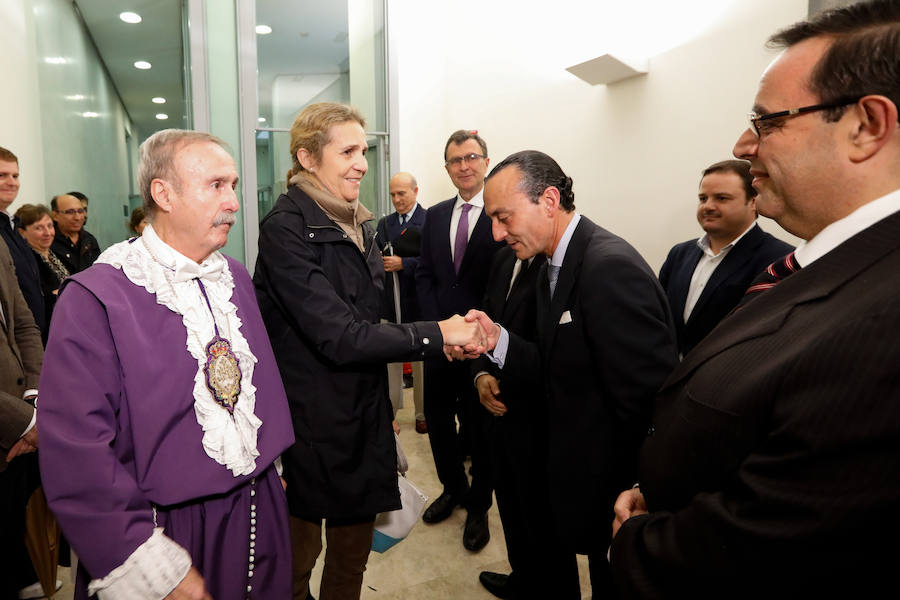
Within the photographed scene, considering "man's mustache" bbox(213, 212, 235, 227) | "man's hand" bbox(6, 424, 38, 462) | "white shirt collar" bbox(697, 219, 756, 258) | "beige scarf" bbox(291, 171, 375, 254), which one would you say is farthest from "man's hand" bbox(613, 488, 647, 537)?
"man's hand" bbox(6, 424, 38, 462)

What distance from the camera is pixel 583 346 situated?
155cm

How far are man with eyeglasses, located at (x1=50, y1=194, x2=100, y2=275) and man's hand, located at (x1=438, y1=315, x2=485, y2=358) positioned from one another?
355 centimetres

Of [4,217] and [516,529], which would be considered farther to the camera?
[4,217]

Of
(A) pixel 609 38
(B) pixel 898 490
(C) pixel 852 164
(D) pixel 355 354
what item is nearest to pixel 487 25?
(A) pixel 609 38

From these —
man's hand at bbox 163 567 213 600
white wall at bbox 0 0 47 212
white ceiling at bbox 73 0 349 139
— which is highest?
white ceiling at bbox 73 0 349 139

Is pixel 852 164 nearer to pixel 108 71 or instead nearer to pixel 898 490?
pixel 898 490

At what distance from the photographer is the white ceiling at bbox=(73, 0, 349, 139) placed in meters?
4.78

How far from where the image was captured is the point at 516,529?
1996mm

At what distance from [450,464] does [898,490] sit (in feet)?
8.12

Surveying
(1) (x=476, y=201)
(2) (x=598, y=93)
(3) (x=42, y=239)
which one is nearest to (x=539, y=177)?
(1) (x=476, y=201)

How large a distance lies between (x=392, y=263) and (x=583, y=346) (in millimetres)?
1995

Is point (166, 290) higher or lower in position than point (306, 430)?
higher

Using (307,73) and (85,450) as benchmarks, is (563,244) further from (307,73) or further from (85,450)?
(307,73)

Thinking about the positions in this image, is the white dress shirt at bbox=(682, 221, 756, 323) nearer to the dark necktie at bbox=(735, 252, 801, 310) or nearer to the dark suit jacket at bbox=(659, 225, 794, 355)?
the dark suit jacket at bbox=(659, 225, 794, 355)
